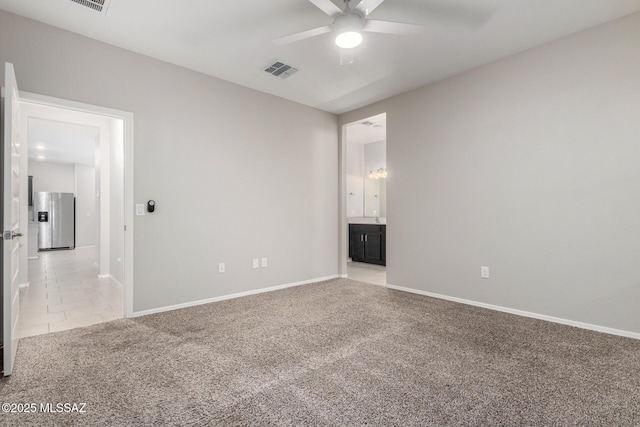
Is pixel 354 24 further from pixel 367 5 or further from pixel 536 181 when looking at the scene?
pixel 536 181

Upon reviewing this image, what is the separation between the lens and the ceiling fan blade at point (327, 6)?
2.10 meters

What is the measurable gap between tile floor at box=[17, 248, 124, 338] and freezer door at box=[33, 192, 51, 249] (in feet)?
12.9

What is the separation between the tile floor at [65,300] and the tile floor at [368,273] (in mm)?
3413

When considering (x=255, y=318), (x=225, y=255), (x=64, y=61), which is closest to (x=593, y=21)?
(x=255, y=318)

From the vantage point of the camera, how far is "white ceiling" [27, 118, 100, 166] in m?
5.79

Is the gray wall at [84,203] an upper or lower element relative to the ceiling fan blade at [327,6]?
lower

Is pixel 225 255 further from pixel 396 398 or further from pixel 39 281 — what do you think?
pixel 39 281

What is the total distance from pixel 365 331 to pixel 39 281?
5.39 meters

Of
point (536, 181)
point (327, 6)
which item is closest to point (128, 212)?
point (327, 6)

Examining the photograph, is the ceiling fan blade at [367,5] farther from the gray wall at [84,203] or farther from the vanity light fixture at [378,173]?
the gray wall at [84,203]

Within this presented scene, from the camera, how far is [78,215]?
10000mm

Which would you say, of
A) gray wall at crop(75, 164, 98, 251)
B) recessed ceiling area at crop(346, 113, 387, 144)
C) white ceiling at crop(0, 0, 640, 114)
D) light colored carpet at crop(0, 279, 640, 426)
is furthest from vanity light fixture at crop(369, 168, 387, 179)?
gray wall at crop(75, 164, 98, 251)

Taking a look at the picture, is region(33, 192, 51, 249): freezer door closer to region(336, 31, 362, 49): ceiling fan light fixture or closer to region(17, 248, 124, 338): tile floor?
region(17, 248, 124, 338): tile floor

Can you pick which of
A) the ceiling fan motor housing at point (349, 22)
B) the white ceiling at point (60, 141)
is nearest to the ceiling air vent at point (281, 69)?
the ceiling fan motor housing at point (349, 22)
